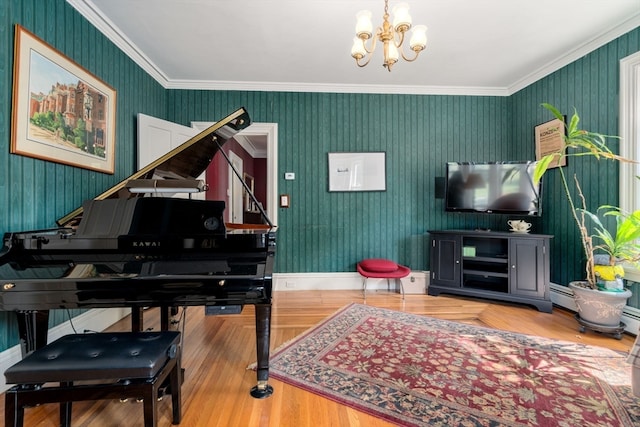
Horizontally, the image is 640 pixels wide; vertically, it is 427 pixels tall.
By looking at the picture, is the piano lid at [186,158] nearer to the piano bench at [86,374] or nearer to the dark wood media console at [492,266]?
the piano bench at [86,374]

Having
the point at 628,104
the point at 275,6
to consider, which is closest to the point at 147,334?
the point at 275,6

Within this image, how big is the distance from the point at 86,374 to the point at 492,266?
3849 mm

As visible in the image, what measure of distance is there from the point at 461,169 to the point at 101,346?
3.76 meters

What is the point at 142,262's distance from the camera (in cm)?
140

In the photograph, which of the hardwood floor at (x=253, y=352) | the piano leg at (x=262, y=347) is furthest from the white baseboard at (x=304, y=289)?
the piano leg at (x=262, y=347)

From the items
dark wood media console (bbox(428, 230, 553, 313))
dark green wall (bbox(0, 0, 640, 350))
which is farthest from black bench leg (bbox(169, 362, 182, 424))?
dark wood media console (bbox(428, 230, 553, 313))

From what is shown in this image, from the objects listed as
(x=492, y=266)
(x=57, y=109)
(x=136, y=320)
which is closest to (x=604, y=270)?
(x=492, y=266)

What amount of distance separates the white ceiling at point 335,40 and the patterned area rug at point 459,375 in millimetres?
2773

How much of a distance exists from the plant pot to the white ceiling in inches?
94.1

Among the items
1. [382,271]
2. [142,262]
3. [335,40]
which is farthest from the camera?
[382,271]

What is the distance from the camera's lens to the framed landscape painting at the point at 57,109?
1716mm

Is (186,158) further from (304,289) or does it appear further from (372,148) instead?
(372,148)

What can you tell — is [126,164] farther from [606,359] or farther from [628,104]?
[628,104]

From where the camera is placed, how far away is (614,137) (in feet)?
7.77
